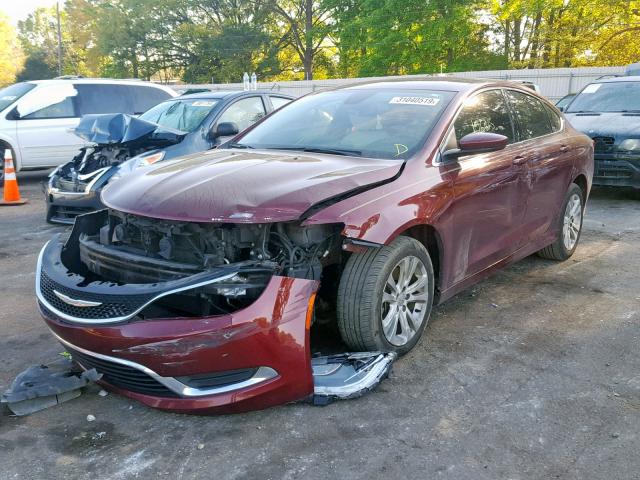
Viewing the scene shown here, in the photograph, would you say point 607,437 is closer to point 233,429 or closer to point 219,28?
point 233,429

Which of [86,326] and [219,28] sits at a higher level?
[219,28]

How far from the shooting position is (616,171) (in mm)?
8297

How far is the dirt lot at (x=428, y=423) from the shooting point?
2.53 metres

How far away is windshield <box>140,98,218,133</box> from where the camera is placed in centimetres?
757

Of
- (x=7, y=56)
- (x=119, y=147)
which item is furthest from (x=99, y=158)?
(x=7, y=56)

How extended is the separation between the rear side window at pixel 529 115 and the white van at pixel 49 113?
755cm

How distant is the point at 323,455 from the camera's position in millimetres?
2607

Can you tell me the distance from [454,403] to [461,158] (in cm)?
160

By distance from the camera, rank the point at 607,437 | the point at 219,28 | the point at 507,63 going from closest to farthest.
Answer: the point at 607,437 → the point at 507,63 → the point at 219,28

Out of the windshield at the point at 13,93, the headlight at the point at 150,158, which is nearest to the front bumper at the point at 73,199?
the headlight at the point at 150,158

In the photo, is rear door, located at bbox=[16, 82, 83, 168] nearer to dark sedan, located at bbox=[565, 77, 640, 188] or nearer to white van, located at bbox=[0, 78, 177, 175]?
white van, located at bbox=[0, 78, 177, 175]

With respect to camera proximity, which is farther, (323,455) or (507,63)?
(507,63)

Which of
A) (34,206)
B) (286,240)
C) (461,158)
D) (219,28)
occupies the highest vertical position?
(219,28)

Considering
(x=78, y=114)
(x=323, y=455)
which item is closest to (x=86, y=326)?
(x=323, y=455)
